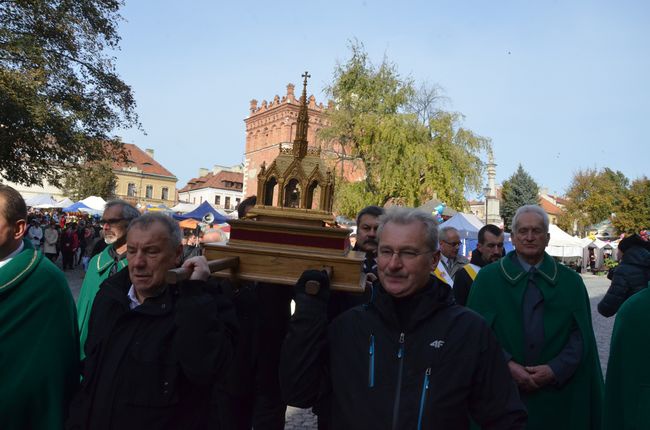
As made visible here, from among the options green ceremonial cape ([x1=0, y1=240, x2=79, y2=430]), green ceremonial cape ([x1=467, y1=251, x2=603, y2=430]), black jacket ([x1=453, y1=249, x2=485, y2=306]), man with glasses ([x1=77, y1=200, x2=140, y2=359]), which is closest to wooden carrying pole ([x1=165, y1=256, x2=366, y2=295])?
green ceremonial cape ([x1=0, y1=240, x2=79, y2=430])

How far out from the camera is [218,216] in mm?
21656

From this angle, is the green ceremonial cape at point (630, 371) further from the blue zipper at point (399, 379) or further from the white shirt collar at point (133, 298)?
the white shirt collar at point (133, 298)

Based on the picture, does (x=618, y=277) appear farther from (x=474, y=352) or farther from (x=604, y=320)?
(x=604, y=320)

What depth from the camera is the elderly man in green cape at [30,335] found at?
9.12 feet

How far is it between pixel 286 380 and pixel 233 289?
1.71 m

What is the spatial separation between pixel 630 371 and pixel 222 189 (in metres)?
80.9

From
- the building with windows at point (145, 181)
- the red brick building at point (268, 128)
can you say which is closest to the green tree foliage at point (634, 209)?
the red brick building at point (268, 128)

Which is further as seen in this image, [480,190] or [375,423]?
[480,190]

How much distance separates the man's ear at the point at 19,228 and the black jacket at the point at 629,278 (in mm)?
6197

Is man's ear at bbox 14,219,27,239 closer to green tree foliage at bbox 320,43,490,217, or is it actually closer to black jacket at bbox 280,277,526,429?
black jacket at bbox 280,277,526,429

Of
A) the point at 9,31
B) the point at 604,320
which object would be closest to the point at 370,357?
the point at 604,320

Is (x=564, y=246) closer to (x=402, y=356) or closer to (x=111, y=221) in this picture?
(x=111, y=221)

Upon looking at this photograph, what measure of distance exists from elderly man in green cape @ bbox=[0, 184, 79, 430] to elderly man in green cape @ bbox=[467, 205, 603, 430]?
289cm

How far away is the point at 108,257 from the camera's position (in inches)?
183
